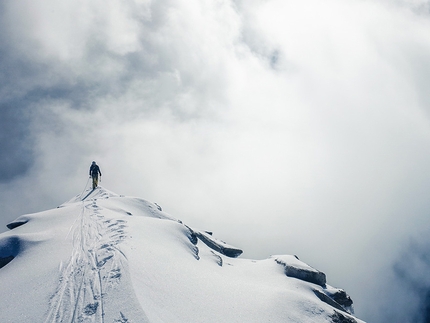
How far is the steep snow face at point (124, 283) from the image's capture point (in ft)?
34.5

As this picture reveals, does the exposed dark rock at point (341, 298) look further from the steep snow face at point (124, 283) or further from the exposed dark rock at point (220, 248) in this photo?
the exposed dark rock at point (220, 248)

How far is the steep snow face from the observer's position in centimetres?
1052

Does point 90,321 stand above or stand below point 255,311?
below

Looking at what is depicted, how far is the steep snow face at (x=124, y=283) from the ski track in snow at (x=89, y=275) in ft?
0.13

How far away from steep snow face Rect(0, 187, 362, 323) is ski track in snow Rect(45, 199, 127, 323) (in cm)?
4

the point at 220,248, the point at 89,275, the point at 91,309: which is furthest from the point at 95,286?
the point at 220,248

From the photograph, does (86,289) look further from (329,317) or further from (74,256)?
(329,317)

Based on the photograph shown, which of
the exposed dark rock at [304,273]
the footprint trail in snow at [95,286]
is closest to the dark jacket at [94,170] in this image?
the footprint trail in snow at [95,286]

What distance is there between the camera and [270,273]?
2203 cm

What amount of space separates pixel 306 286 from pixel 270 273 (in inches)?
114

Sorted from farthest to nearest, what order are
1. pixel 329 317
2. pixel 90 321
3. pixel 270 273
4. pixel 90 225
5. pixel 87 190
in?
pixel 87 190, pixel 270 273, pixel 90 225, pixel 329 317, pixel 90 321

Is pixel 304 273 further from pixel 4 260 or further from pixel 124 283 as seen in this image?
pixel 4 260

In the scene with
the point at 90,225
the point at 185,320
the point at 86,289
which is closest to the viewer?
the point at 185,320

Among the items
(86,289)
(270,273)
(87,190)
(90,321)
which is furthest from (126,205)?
(90,321)
